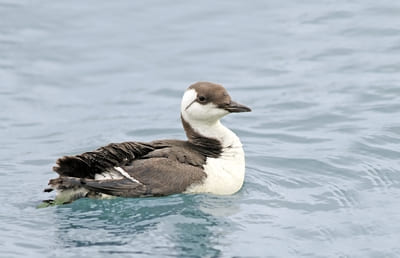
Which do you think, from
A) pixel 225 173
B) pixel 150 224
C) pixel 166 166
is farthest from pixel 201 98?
pixel 150 224

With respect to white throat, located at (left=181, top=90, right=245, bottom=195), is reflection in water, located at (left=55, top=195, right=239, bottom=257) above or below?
below

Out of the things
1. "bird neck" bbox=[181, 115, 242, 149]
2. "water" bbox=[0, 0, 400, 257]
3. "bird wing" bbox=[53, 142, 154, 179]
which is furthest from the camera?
"bird neck" bbox=[181, 115, 242, 149]

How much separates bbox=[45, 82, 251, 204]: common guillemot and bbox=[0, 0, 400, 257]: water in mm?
142

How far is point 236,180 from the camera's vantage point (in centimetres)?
935

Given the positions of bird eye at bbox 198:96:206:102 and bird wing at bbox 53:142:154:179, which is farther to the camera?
bird eye at bbox 198:96:206:102

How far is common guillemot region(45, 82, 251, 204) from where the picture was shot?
8.77m

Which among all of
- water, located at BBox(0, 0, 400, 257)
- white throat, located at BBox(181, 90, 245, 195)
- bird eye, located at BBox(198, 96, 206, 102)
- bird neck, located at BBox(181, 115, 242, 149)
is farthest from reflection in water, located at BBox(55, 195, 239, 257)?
bird eye, located at BBox(198, 96, 206, 102)

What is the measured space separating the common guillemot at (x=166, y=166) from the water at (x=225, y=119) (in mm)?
142

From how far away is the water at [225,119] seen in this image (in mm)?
8375

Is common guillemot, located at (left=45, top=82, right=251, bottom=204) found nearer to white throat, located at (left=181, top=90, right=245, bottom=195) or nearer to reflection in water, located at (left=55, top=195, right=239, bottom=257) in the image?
white throat, located at (left=181, top=90, right=245, bottom=195)

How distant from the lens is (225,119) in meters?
12.5

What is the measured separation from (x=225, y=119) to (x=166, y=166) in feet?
12.3

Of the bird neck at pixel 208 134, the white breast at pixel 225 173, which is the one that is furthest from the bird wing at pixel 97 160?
the bird neck at pixel 208 134

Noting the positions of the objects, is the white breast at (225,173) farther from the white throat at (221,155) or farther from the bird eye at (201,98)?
the bird eye at (201,98)
